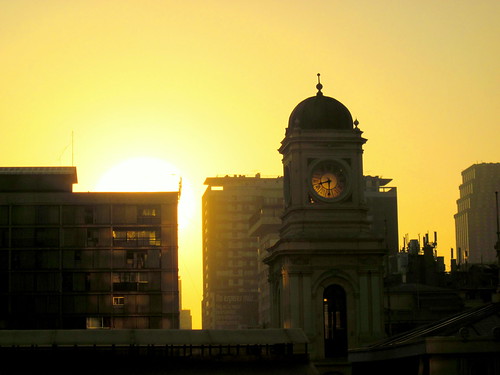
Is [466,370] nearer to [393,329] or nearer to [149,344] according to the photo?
[149,344]

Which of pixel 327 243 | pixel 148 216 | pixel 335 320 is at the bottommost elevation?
pixel 335 320

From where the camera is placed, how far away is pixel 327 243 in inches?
4838

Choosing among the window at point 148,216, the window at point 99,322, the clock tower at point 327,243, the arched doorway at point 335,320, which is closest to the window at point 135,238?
the window at point 148,216

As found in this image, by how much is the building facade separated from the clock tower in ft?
74.8

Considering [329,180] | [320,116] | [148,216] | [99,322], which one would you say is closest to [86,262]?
[99,322]

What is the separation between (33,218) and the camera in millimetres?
146875

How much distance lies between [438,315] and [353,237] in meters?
36.5

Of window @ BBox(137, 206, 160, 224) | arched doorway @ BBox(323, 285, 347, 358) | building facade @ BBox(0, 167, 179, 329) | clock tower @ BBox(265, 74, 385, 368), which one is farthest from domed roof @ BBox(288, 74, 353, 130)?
building facade @ BBox(0, 167, 179, 329)

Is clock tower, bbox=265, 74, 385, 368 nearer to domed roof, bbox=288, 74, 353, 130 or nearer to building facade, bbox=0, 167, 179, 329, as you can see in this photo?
domed roof, bbox=288, 74, 353, 130

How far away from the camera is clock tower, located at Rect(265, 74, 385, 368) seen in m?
122

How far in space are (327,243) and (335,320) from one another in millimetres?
6343

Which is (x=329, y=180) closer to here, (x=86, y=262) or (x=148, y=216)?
(x=148, y=216)

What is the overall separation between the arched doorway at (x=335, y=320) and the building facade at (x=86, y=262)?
26065 mm

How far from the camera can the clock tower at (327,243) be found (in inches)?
4813
